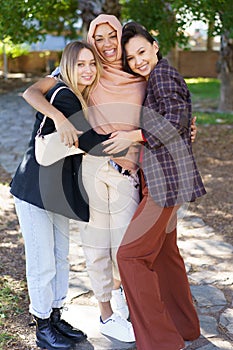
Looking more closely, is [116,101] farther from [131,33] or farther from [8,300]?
[8,300]

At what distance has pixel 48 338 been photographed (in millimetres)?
3258

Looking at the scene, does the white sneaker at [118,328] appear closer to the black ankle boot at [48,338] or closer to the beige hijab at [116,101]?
the black ankle boot at [48,338]

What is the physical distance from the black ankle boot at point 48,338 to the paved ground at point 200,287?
0.11 m

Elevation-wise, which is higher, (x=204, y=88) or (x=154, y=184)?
(x=154, y=184)

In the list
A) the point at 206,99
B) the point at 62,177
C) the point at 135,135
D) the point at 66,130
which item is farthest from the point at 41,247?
the point at 206,99

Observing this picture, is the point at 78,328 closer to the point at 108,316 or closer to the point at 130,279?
the point at 108,316

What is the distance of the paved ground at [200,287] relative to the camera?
3385mm

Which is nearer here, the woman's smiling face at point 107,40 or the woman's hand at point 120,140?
the woman's hand at point 120,140

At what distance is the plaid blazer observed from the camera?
2.81 metres

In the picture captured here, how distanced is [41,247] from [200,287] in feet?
4.75

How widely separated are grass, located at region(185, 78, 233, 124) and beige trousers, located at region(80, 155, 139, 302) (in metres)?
6.96

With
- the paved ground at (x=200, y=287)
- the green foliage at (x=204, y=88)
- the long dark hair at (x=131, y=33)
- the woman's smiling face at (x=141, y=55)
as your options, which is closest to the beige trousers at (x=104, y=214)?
the paved ground at (x=200, y=287)

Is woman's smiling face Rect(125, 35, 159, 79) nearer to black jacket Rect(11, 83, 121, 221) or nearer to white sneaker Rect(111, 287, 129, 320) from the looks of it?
black jacket Rect(11, 83, 121, 221)

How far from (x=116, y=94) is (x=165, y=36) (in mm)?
5514
